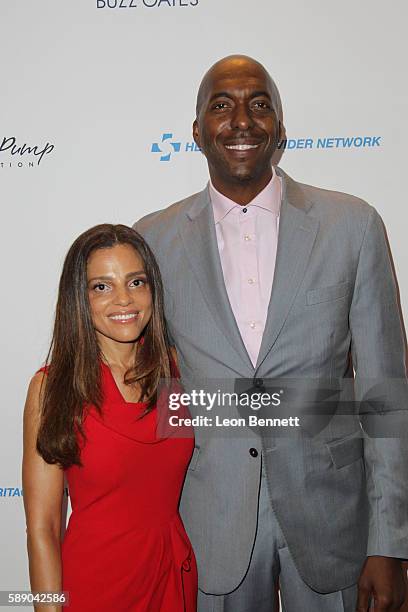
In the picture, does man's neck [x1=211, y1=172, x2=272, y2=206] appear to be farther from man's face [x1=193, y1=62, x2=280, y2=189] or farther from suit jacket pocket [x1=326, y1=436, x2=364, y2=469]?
suit jacket pocket [x1=326, y1=436, x2=364, y2=469]

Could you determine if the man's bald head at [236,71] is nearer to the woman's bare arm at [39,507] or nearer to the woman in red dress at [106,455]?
the woman in red dress at [106,455]

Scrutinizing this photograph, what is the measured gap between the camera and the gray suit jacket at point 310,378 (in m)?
1.64

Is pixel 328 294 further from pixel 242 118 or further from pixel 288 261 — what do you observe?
pixel 242 118

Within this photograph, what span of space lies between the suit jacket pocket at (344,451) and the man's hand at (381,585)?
0.24 m

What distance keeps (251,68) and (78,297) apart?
0.75m

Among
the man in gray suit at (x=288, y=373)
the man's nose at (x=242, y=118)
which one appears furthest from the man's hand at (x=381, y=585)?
the man's nose at (x=242, y=118)

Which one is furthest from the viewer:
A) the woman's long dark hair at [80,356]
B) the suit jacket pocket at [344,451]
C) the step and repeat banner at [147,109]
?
the step and repeat banner at [147,109]

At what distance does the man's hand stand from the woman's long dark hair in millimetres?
660

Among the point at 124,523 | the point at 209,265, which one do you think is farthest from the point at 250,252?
the point at 124,523

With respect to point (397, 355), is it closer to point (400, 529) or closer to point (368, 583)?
point (400, 529)

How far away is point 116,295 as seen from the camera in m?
1.66

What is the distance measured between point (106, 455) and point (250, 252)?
0.62 metres

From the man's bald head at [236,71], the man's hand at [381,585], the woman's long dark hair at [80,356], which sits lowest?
the man's hand at [381,585]

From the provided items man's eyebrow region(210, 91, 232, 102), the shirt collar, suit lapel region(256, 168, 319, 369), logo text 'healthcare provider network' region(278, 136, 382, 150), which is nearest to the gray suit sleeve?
suit lapel region(256, 168, 319, 369)
